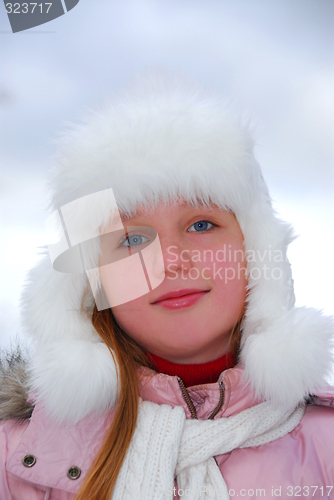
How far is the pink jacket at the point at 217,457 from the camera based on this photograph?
0.77 m

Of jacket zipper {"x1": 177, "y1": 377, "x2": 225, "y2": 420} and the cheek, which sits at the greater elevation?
the cheek

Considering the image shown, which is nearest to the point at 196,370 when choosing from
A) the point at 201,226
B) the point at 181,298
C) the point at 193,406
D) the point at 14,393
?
the point at 193,406

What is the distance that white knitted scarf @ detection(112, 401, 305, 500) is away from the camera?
2.44ft

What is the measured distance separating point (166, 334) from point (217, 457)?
312mm

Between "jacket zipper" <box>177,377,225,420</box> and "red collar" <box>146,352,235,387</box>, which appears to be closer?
"jacket zipper" <box>177,377,225,420</box>

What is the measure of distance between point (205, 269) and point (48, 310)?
45 centimetres

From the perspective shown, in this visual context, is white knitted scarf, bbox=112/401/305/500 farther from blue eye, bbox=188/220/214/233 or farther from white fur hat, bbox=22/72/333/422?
blue eye, bbox=188/220/214/233

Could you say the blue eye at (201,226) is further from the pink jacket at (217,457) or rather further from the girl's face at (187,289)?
the pink jacket at (217,457)

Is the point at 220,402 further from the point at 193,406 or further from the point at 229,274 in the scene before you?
the point at 229,274

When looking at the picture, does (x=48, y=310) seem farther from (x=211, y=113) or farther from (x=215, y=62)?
(x=215, y=62)

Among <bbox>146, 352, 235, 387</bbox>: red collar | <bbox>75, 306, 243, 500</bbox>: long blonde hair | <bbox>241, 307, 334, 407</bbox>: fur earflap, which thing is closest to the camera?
<bbox>75, 306, 243, 500</bbox>: long blonde hair

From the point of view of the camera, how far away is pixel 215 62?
4.72 feet

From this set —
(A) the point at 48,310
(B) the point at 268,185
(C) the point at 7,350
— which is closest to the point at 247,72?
(B) the point at 268,185

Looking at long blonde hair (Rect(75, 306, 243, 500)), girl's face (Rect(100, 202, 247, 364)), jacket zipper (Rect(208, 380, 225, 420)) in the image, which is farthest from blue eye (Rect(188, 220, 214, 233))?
jacket zipper (Rect(208, 380, 225, 420))
